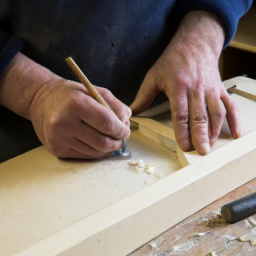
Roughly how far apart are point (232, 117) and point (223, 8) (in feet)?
1.15

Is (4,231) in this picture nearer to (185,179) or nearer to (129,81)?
(185,179)

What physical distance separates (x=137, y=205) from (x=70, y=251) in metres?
0.13

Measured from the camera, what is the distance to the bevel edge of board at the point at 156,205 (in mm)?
495

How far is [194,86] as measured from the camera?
814mm

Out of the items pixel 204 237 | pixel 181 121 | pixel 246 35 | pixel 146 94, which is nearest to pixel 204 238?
pixel 204 237

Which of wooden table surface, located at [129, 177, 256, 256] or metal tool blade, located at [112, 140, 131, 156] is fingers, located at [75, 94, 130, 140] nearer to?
metal tool blade, located at [112, 140, 131, 156]

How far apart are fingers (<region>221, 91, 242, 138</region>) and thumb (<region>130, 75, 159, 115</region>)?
0.19 m

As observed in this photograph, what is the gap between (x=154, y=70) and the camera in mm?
874

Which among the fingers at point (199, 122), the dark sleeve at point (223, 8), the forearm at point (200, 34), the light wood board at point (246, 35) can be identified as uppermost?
the dark sleeve at point (223, 8)

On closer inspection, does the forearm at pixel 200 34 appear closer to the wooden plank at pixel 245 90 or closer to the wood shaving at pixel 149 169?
the wooden plank at pixel 245 90

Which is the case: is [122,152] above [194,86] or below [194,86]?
below

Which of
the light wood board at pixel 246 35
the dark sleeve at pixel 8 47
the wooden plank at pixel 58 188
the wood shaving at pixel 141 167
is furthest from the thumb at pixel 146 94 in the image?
the light wood board at pixel 246 35

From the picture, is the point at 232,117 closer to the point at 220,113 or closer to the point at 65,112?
the point at 220,113

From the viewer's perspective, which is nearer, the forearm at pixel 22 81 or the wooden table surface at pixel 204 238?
the wooden table surface at pixel 204 238
